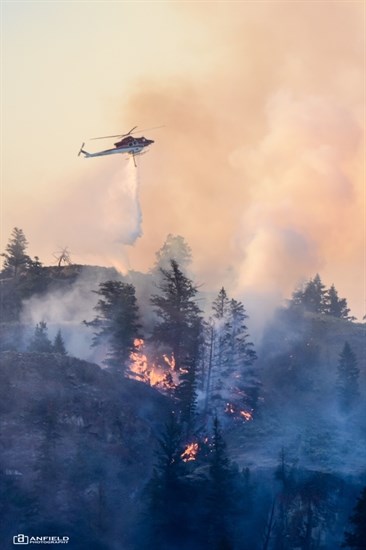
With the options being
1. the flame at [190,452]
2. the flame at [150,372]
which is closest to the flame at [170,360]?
the flame at [150,372]

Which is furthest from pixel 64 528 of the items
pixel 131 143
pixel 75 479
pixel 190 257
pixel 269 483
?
pixel 190 257

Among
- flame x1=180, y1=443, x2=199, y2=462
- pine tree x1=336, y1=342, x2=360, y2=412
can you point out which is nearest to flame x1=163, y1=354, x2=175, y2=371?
flame x1=180, y1=443, x2=199, y2=462

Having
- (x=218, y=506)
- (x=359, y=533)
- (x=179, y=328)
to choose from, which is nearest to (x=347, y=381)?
(x=179, y=328)

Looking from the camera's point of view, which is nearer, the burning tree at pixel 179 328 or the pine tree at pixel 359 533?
the pine tree at pixel 359 533

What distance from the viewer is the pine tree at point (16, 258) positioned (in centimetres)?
13275

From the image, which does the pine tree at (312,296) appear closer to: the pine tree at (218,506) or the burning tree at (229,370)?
the burning tree at (229,370)

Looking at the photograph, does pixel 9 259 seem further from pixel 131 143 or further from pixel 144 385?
pixel 144 385

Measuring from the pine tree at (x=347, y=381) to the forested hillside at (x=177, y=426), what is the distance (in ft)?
0.80

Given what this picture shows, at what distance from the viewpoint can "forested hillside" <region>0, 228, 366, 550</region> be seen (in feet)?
241

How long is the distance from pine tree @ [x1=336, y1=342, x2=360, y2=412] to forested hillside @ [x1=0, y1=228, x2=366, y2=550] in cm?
24

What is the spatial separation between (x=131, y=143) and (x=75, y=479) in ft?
157

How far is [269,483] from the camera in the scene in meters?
79.5

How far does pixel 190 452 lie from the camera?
3423 inches

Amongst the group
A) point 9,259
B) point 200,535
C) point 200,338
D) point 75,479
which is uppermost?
point 9,259
